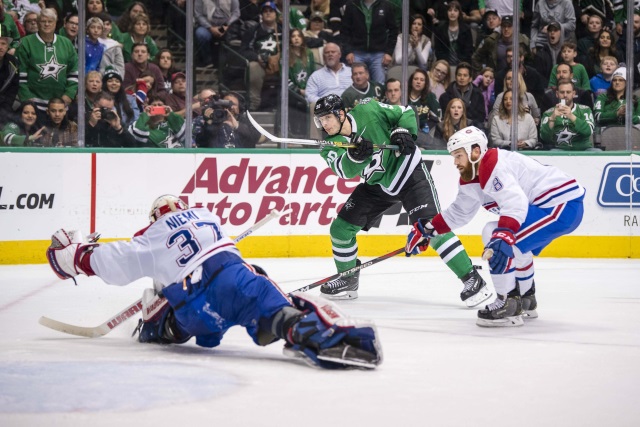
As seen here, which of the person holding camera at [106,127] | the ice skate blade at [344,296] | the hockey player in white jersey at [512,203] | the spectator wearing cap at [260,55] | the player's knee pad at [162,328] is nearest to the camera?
the player's knee pad at [162,328]

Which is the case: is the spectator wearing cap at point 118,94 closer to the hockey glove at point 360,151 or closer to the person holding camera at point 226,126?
the person holding camera at point 226,126

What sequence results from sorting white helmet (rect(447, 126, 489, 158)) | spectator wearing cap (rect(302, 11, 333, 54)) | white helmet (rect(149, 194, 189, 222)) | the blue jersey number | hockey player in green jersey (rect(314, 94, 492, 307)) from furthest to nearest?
spectator wearing cap (rect(302, 11, 333, 54)), hockey player in green jersey (rect(314, 94, 492, 307)), white helmet (rect(447, 126, 489, 158)), white helmet (rect(149, 194, 189, 222)), the blue jersey number

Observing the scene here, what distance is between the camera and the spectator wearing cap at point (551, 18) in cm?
838

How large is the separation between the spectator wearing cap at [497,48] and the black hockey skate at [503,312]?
393 cm

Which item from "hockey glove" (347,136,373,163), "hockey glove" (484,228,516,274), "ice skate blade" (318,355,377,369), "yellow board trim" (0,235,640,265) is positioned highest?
"hockey glove" (347,136,373,163)

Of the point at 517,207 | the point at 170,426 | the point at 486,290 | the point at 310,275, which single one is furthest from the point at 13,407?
the point at 310,275

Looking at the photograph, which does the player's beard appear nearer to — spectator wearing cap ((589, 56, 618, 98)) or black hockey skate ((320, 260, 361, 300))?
black hockey skate ((320, 260, 361, 300))

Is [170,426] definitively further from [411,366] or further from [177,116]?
[177,116]

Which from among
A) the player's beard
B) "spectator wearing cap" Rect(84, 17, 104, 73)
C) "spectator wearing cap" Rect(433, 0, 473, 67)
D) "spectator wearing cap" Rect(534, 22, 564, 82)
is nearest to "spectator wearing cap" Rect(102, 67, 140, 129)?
"spectator wearing cap" Rect(84, 17, 104, 73)

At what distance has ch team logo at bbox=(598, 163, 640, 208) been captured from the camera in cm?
796

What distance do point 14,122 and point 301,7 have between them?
7.94ft

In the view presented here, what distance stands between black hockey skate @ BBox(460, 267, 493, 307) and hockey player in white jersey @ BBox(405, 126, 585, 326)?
1.43 ft

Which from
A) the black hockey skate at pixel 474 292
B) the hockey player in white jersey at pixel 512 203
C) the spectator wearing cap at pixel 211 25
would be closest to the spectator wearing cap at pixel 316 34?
the spectator wearing cap at pixel 211 25

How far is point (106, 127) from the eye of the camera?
7.68 metres
